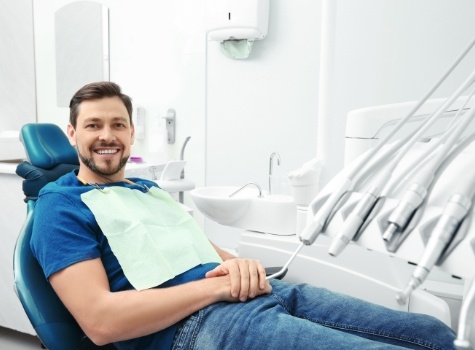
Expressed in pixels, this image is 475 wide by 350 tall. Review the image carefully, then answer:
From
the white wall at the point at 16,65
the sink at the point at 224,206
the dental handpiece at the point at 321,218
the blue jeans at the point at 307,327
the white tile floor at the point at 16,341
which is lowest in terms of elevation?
the white tile floor at the point at 16,341

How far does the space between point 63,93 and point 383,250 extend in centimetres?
257

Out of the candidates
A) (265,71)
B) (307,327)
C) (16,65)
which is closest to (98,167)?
(307,327)

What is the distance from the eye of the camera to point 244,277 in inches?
38.2

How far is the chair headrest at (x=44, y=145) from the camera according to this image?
1226 mm

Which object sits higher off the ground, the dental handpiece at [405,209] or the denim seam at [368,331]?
the dental handpiece at [405,209]

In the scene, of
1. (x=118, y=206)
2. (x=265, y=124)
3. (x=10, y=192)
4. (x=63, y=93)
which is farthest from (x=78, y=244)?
(x=63, y=93)

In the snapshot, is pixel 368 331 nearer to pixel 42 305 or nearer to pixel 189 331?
pixel 189 331

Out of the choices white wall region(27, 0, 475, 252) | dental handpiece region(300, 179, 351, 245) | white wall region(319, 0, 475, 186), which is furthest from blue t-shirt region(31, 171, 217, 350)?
white wall region(319, 0, 475, 186)

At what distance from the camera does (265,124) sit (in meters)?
2.16

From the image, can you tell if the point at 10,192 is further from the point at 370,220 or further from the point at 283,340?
the point at 370,220

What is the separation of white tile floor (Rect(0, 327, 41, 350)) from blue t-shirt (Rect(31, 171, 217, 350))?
1.22 metres

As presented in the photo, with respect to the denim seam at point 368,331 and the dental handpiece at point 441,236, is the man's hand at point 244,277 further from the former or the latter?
the dental handpiece at point 441,236

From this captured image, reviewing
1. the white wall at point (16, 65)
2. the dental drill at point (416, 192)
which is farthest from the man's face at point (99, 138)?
the white wall at point (16, 65)

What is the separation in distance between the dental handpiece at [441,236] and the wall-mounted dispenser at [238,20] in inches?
69.0
